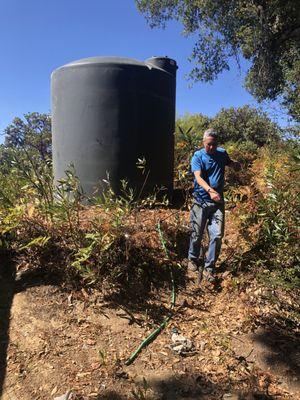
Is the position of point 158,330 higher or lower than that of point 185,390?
higher

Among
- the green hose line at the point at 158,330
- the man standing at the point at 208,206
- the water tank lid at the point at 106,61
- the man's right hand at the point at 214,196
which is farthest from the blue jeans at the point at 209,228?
the water tank lid at the point at 106,61

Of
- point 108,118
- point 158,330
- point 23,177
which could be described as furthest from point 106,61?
point 158,330

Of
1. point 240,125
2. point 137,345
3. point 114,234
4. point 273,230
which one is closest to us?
point 137,345

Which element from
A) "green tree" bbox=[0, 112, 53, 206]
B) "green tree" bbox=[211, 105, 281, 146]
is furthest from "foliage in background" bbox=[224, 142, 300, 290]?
"green tree" bbox=[211, 105, 281, 146]

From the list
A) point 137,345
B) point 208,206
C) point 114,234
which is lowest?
point 137,345

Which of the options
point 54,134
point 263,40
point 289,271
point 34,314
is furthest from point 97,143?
point 263,40

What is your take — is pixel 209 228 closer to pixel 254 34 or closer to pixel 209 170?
pixel 209 170

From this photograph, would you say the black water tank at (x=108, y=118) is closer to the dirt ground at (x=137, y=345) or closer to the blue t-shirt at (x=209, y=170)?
the blue t-shirt at (x=209, y=170)

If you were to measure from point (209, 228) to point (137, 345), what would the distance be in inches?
61.6

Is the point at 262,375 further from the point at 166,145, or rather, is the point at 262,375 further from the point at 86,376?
the point at 166,145

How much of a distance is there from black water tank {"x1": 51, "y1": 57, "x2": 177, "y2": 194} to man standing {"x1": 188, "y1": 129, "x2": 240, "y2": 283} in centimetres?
121

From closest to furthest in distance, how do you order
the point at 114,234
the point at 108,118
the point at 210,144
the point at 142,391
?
1. the point at 142,391
2. the point at 114,234
3. the point at 210,144
4. the point at 108,118

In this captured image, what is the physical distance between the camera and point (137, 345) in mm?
3428

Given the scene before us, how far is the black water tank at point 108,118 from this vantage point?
17.2ft
